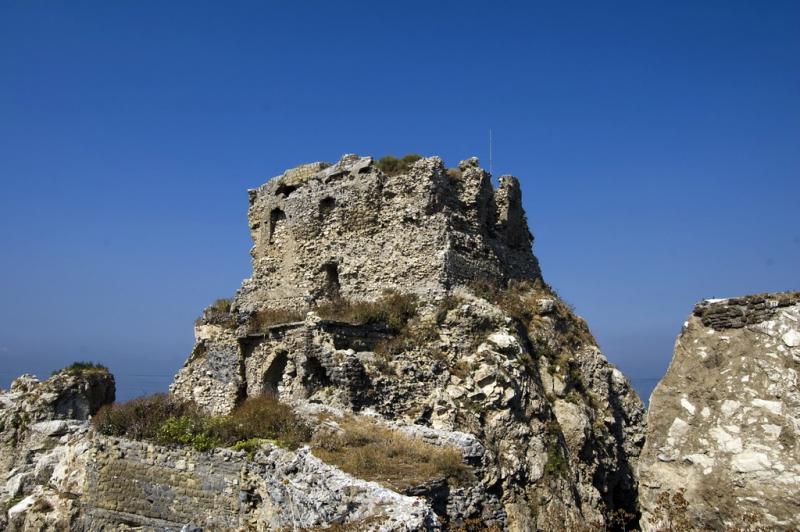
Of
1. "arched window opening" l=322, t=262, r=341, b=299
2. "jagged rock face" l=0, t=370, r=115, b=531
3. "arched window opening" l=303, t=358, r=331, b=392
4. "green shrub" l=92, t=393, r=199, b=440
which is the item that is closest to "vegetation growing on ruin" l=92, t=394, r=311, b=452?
"green shrub" l=92, t=393, r=199, b=440

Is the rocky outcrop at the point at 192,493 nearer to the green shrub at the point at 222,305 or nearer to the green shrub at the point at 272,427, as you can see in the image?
the green shrub at the point at 272,427

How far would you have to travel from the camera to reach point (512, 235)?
24922 mm

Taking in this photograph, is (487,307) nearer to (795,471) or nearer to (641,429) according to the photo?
(641,429)

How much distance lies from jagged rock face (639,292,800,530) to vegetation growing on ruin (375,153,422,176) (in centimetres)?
1761

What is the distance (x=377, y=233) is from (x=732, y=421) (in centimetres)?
1708

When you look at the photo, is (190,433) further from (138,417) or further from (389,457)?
(389,457)

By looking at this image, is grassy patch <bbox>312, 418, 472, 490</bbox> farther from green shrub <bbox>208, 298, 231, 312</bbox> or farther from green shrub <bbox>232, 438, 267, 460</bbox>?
green shrub <bbox>208, 298, 231, 312</bbox>

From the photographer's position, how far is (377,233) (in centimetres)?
2222

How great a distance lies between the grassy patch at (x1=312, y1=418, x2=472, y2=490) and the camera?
36.9ft

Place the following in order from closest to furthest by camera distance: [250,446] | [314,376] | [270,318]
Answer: [250,446]
[314,376]
[270,318]

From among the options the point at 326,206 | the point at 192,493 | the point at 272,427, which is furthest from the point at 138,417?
the point at 326,206

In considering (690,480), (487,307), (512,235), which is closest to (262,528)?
(690,480)

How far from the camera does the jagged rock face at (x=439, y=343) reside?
17.2m

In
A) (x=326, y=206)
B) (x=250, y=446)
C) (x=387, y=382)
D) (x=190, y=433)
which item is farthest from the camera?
(x=326, y=206)
